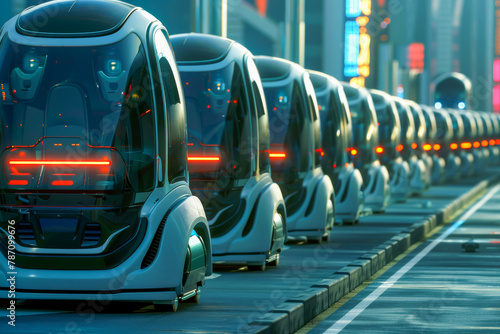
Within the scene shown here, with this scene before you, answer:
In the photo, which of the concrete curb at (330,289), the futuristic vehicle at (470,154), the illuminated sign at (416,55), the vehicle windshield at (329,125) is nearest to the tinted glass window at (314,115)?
the concrete curb at (330,289)

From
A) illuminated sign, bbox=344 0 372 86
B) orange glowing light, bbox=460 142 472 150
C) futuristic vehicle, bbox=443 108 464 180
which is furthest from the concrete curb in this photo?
illuminated sign, bbox=344 0 372 86

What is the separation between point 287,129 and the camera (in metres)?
17.6

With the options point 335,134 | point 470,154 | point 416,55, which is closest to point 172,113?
point 335,134

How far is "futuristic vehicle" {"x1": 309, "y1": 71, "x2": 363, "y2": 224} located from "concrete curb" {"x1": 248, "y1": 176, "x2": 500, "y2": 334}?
3.99 ft

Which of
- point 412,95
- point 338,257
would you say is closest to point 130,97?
point 338,257

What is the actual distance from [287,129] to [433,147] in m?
25.7

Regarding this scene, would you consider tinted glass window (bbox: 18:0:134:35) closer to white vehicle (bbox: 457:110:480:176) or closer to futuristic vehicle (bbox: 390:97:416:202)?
futuristic vehicle (bbox: 390:97:416:202)

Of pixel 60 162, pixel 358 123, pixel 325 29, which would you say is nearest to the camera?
pixel 60 162

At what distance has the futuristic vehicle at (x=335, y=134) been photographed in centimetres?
2059

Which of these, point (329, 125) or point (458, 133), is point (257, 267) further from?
point (458, 133)

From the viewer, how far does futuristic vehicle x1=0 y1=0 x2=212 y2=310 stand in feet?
34.8

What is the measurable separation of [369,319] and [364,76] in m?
54.5

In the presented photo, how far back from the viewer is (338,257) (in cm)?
1642

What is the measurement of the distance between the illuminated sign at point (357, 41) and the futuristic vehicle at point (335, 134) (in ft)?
138
